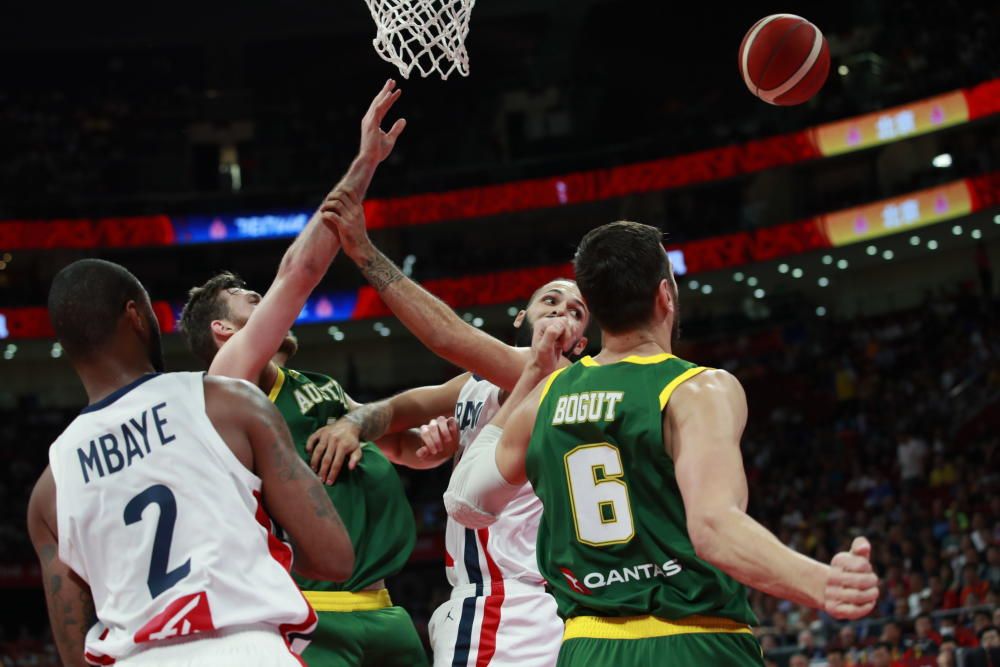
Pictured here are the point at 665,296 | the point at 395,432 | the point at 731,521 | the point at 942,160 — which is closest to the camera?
the point at 731,521

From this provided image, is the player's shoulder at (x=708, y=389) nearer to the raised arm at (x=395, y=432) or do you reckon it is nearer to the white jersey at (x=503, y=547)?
the raised arm at (x=395, y=432)

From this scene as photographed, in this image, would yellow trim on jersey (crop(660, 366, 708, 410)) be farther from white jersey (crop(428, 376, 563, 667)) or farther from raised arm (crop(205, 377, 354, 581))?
white jersey (crop(428, 376, 563, 667))

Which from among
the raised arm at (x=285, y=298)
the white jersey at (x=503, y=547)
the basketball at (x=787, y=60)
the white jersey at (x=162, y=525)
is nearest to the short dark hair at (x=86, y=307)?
the white jersey at (x=162, y=525)

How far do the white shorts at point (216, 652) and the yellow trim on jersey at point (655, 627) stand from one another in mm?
1020

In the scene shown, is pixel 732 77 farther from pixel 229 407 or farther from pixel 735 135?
pixel 229 407

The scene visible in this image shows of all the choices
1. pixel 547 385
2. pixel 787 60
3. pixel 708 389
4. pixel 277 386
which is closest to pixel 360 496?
pixel 277 386

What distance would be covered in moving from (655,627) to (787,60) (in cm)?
437

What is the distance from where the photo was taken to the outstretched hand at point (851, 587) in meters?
2.90

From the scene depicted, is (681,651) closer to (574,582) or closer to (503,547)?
(574,582)

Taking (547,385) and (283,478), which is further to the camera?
(547,385)

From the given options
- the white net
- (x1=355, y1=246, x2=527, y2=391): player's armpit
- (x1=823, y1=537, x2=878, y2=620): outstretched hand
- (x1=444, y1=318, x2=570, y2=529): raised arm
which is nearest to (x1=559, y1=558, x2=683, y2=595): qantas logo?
(x1=444, y1=318, x2=570, y2=529): raised arm

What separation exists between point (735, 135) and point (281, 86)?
1501 cm

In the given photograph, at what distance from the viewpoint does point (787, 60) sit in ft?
23.1

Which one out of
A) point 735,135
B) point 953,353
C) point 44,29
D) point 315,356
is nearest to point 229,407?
point 953,353
